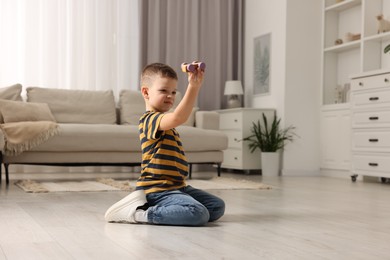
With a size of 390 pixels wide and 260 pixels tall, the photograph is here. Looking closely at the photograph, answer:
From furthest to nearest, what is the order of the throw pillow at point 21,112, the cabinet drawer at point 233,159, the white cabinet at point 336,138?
1. the cabinet drawer at point 233,159
2. the white cabinet at point 336,138
3. the throw pillow at point 21,112

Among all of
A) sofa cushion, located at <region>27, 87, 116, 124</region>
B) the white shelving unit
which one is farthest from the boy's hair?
the white shelving unit

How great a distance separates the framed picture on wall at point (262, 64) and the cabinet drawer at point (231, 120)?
17.8 inches

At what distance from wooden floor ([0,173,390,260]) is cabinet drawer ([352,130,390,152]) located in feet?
5.06

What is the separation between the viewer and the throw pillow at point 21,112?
472cm

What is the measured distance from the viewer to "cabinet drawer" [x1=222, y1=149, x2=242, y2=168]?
6.23 meters

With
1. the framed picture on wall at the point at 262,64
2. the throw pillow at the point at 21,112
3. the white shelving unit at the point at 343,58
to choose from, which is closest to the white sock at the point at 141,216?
the throw pillow at the point at 21,112

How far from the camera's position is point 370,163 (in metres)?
5.03

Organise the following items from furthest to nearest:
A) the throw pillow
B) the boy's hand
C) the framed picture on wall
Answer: the framed picture on wall
the throw pillow
the boy's hand

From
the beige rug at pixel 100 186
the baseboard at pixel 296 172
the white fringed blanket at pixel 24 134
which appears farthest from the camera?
the baseboard at pixel 296 172

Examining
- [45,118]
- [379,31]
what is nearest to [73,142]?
[45,118]

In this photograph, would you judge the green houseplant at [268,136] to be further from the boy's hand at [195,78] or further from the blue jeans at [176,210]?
the boy's hand at [195,78]

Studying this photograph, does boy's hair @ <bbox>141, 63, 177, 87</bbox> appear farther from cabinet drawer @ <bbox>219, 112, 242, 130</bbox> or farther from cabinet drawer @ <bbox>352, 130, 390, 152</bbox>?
cabinet drawer @ <bbox>219, 112, 242, 130</bbox>

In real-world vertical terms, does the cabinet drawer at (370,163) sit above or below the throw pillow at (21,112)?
below

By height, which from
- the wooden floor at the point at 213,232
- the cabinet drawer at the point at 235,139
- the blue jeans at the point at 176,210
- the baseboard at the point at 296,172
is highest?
the cabinet drawer at the point at 235,139
